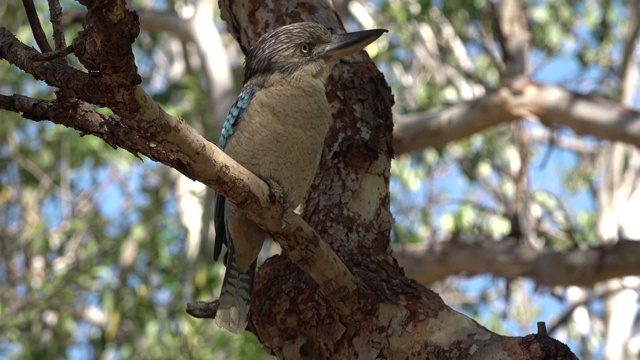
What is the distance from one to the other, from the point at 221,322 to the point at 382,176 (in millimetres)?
823

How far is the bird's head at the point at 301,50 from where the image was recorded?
11.5ft

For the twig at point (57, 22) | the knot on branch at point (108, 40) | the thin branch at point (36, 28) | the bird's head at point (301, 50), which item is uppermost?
the bird's head at point (301, 50)

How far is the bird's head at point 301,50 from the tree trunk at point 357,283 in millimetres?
156

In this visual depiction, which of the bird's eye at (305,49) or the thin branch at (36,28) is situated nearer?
the thin branch at (36,28)

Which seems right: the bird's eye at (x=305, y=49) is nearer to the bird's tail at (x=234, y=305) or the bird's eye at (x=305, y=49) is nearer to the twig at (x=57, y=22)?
the bird's tail at (x=234, y=305)

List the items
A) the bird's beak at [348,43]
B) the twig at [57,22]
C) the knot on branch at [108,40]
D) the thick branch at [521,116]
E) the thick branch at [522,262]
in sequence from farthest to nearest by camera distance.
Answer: the thick branch at [521,116]
the thick branch at [522,262]
the bird's beak at [348,43]
the twig at [57,22]
the knot on branch at [108,40]

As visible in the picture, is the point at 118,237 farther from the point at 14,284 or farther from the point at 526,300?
the point at 526,300

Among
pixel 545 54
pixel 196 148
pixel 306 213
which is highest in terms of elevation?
pixel 545 54

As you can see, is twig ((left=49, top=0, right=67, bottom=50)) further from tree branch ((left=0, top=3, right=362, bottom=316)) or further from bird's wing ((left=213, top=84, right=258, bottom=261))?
bird's wing ((left=213, top=84, right=258, bottom=261))

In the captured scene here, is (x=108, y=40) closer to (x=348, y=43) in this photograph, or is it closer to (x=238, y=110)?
(x=238, y=110)

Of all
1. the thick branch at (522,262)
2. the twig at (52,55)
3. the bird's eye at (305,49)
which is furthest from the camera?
the thick branch at (522,262)

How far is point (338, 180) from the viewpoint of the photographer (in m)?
3.55

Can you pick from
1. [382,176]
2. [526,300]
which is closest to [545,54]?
[526,300]

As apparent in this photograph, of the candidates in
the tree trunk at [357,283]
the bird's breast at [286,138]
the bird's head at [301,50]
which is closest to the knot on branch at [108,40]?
the tree trunk at [357,283]
